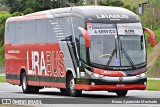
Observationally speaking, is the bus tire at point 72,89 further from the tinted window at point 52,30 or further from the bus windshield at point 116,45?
the tinted window at point 52,30

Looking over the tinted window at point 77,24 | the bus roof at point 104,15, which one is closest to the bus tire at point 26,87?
the bus roof at point 104,15

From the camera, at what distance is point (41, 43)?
106 feet

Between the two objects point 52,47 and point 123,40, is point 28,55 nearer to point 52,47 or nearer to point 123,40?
point 52,47

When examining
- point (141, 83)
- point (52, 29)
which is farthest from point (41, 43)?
point (141, 83)

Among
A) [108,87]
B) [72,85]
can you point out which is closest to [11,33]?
[72,85]

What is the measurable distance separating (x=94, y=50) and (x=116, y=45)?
3.11 ft

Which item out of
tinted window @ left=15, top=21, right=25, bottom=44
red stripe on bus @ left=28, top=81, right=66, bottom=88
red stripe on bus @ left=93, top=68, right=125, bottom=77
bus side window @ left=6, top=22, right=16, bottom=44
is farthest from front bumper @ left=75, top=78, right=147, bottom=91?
bus side window @ left=6, top=22, right=16, bottom=44

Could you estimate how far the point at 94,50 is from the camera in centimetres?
2736

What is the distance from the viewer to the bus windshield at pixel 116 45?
2733 centimetres

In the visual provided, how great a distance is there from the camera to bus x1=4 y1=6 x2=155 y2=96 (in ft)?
89.2

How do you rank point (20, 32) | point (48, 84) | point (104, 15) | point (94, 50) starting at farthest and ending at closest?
point (20, 32) → point (48, 84) → point (104, 15) → point (94, 50)

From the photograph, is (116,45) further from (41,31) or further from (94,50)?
(41,31)

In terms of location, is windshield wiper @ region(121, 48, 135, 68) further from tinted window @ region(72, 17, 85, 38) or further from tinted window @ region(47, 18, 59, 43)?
tinted window @ region(47, 18, 59, 43)

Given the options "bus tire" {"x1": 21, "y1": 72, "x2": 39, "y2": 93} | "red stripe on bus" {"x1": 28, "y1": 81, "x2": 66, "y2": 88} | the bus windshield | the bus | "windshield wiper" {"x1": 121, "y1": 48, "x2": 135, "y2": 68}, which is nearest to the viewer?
the bus
